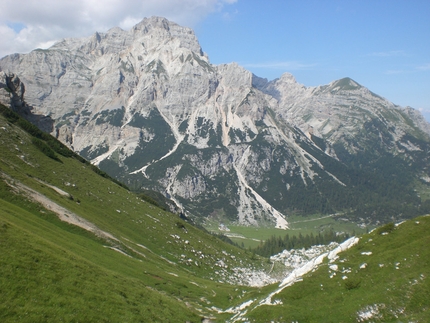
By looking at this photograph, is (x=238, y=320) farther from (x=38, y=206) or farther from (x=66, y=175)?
(x=66, y=175)

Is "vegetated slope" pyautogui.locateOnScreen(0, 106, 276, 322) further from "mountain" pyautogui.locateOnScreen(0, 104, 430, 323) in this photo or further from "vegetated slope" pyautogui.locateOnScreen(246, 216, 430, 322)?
"vegetated slope" pyautogui.locateOnScreen(246, 216, 430, 322)

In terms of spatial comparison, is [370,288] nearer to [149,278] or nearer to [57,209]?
[149,278]

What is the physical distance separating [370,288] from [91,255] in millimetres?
35440

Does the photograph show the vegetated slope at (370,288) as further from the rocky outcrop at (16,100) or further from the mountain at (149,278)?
the rocky outcrop at (16,100)

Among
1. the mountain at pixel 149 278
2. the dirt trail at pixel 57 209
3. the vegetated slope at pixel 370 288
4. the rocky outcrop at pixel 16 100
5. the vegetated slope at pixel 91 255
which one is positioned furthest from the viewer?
the rocky outcrop at pixel 16 100

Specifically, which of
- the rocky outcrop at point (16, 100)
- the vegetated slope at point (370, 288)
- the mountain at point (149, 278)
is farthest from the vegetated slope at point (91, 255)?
the rocky outcrop at point (16, 100)

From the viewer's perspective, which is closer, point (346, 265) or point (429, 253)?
point (429, 253)

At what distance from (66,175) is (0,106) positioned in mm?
43174

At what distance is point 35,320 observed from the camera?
72.2 feet

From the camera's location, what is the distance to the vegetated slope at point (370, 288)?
27859 mm

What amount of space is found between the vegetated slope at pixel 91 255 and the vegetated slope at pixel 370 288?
11.6 metres

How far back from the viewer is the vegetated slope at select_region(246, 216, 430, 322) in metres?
27.9

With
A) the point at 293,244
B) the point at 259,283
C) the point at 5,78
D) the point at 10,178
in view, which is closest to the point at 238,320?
the point at 10,178

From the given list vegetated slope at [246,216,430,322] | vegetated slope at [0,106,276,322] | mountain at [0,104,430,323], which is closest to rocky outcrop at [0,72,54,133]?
vegetated slope at [0,106,276,322]
